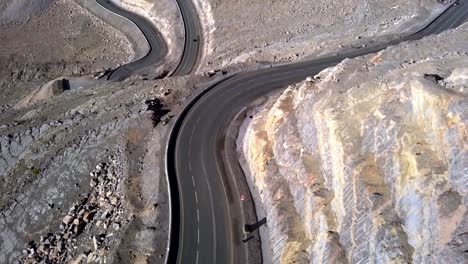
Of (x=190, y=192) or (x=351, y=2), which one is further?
(x=351, y=2)

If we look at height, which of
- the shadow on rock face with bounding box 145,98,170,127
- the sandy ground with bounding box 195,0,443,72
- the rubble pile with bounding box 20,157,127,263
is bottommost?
the rubble pile with bounding box 20,157,127,263

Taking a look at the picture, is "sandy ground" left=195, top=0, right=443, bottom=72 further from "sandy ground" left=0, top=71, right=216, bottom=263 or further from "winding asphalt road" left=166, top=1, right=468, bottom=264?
"sandy ground" left=0, top=71, right=216, bottom=263

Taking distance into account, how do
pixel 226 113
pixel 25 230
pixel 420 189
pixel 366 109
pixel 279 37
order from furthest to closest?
1. pixel 279 37
2. pixel 226 113
3. pixel 25 230
4. pixel 366 109
5. pixel 420 189

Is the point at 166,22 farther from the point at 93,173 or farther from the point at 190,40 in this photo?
the point at 93,173

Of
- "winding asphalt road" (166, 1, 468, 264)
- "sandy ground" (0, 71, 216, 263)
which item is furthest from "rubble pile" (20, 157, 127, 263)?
"winding asphalt road" (166, 1, 468, 264)

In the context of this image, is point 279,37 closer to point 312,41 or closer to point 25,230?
point 312,41

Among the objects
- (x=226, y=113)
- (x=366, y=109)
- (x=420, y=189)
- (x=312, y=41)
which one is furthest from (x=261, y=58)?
(x=420, y=189)

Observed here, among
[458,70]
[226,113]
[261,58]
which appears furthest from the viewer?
[261,58]

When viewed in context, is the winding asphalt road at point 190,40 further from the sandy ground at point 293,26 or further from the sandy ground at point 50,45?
the sandy ground at point 50,45
